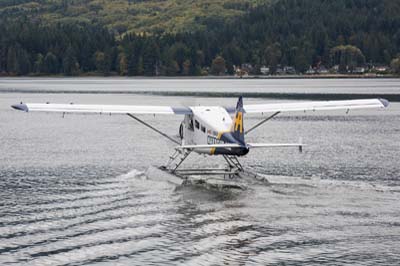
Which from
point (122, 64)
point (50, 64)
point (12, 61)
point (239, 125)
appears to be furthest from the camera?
point (12, 61)

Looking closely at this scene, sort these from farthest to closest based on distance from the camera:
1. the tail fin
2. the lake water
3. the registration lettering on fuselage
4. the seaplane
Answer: the registration lettering on fuselage < the seaplane < the tail fin < the lake water

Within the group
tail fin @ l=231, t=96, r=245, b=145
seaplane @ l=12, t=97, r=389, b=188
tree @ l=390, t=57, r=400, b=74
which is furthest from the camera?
tree @ l=390, t=57, r=400, b=74

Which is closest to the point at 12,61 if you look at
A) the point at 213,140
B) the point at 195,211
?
the point at 213,140

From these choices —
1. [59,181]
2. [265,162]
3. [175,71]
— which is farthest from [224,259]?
[175,71]

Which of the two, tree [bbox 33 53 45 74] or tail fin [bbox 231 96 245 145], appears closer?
tail fin [bbox 231 96 245 145]

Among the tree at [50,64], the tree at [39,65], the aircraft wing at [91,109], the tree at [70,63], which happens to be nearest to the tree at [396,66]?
the tree at [70,63]

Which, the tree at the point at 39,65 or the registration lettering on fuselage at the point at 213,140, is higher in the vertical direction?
the tree at the point at 39,65

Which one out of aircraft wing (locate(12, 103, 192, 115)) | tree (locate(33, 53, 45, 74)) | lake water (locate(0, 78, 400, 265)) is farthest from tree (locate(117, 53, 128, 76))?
aircraft wing (locate(12, 103, 192, 115))

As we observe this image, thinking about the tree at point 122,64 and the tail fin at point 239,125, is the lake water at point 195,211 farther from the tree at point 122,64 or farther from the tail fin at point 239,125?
the tree at point 122,64

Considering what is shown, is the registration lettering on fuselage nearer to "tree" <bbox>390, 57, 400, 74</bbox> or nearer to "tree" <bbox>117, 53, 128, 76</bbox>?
"tree" <bbox>117, 53, 128, 76</bbox>

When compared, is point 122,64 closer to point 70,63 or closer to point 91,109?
point 70,63

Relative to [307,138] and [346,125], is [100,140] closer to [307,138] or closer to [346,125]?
[307,138]

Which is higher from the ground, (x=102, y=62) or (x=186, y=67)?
(x=102, y=62)

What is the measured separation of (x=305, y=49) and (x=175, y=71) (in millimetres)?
33628
